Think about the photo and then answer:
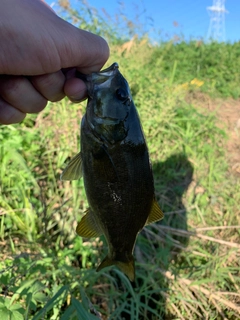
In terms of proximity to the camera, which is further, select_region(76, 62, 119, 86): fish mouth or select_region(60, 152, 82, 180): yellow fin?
select_region(60, 152, 82, 180): yellow fin

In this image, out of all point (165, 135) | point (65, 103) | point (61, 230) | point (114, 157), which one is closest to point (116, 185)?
point (114, 157)

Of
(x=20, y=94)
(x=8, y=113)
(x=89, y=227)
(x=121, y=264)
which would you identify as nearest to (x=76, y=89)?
(x=20, y=94)

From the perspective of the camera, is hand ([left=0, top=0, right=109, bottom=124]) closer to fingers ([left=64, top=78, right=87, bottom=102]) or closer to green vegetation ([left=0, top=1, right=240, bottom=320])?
fingers ([left=64, top=78, right=87, bottom=102])

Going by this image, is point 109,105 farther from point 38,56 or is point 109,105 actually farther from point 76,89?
point 38,56

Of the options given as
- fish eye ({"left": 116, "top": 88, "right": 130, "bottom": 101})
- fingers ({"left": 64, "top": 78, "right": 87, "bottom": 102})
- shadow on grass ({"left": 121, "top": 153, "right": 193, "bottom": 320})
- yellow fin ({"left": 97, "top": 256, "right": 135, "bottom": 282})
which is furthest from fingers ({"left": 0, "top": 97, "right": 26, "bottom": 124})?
shadow on grass ({"left": 121, "top": 153, "right": 193, "bottom": 320})

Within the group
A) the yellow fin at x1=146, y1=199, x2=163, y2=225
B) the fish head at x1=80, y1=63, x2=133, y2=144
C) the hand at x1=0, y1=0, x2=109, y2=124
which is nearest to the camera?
the hand at x1=0, y1=0, x2=109, y2=124

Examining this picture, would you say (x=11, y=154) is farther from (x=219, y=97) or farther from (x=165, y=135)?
(x=219, y=97)
